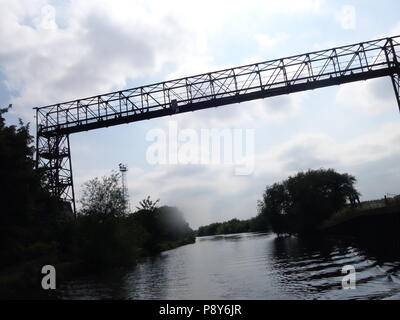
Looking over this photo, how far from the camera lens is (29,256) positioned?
24.4 metres

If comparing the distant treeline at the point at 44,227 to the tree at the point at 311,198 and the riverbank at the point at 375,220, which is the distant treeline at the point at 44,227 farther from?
the tree at the point at 311,198

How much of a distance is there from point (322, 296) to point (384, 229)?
21.5 meters

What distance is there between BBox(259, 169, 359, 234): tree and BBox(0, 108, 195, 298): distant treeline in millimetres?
34197

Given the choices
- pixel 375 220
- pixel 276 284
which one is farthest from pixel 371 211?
pixel 276 284

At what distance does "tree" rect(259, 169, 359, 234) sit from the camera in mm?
64125

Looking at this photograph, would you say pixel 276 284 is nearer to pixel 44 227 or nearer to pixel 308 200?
pixel 44 227

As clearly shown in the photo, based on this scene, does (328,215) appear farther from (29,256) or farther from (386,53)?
(29,256)

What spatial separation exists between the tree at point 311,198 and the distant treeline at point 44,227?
3420 centimetres

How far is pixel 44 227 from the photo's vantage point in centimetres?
2822

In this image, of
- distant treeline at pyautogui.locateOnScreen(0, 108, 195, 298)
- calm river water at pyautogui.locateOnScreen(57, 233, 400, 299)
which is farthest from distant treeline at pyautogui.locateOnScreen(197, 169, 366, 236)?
calm river water at pyautogui.locateOnScreen(57, 233, 400, 299)

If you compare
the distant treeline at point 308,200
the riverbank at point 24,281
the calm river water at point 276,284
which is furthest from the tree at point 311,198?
the riverbank at point 24,281

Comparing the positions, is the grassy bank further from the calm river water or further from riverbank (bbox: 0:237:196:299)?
riverbank (bbox: 0:237:196:299)

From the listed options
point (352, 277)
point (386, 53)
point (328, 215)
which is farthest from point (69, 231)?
point (328, 215)
